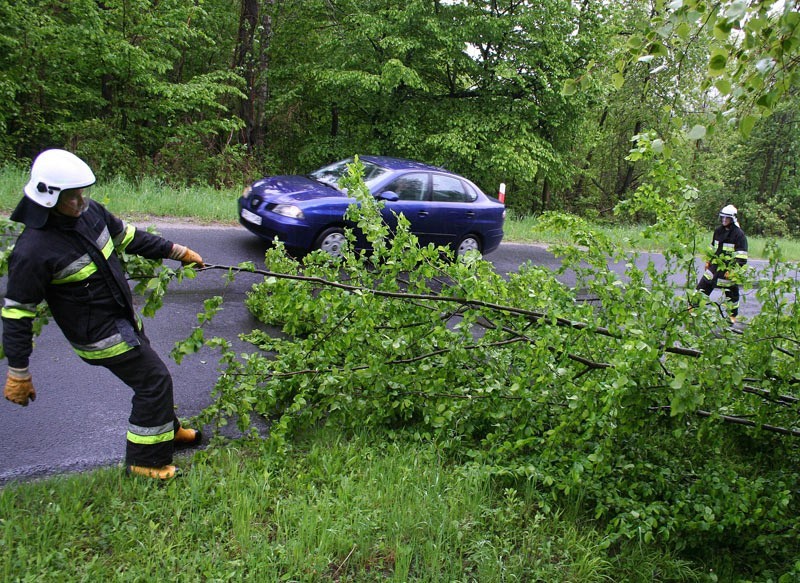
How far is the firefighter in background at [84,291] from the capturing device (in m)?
2.94

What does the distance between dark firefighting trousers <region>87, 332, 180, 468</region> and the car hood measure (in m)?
5.29

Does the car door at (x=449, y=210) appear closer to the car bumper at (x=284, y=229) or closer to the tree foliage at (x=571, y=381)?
the car bumper at (x=284, y=229)

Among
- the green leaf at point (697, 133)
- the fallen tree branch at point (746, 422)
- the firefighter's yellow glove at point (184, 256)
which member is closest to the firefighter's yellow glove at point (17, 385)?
the firefighter's yellow glove at point (184, 256)

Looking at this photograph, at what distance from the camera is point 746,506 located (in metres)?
3.21

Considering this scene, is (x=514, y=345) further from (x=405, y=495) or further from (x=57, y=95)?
(x=57, y=95)

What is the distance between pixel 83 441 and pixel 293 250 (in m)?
5.00

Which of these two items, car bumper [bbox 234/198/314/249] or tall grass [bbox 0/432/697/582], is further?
car bumper [bbox 234/198/314/249]

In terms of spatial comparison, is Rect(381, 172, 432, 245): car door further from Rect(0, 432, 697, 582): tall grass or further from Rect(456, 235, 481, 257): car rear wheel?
Rect(0, 432, 697, 582): tall grass

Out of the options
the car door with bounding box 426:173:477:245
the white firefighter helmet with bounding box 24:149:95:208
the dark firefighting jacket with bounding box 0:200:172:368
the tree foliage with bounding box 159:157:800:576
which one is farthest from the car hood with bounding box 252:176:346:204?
the white firefighter helmet with bounding box 24:149:95:208

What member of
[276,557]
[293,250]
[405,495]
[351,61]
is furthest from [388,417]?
[351,61]

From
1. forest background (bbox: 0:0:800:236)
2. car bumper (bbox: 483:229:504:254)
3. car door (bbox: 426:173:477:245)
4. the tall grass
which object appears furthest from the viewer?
forest background (bbox: 0:0:800:236)

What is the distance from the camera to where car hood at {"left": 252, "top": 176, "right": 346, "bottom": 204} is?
8562mm

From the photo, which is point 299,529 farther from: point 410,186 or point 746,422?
point 410,186

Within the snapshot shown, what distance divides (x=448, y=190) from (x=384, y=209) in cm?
163
